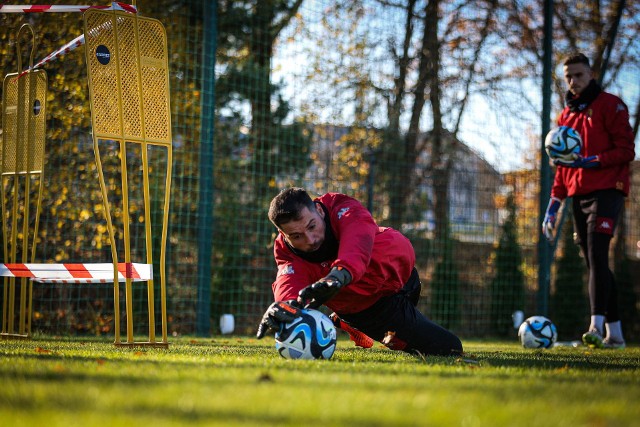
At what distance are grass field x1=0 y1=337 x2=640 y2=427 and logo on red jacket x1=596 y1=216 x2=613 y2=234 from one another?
346cm

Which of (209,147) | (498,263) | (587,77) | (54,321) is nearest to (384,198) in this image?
(498,263)

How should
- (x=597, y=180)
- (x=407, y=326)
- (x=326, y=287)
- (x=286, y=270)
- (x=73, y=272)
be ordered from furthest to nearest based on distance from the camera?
(x=597, y=180)
(x=73, y=272)
(x=407, y=326)
(x=286, y=270)
(x=326, y=287)

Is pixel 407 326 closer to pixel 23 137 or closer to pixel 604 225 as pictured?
pixel 604 225

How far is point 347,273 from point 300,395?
1.57 meters

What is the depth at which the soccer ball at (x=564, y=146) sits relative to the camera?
22.3 ft

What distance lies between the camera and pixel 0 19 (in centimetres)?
750

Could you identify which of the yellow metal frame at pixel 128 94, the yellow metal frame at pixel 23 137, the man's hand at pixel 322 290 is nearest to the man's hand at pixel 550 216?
the yellow metal frame at pixel 128 94

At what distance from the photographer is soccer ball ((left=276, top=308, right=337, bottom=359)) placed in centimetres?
388

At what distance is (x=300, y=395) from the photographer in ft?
7.95

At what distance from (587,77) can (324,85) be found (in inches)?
147

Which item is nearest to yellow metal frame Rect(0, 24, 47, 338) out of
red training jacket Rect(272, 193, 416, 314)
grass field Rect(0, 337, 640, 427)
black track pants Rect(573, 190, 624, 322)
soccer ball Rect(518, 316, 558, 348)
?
red training jacket Rect(272, 193, 416, 314)

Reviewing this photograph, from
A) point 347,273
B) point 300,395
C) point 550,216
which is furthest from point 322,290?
point 550,216

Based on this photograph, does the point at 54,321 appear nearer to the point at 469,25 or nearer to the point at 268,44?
the point at 268,44

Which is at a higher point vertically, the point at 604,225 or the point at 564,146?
the point at 564,146
